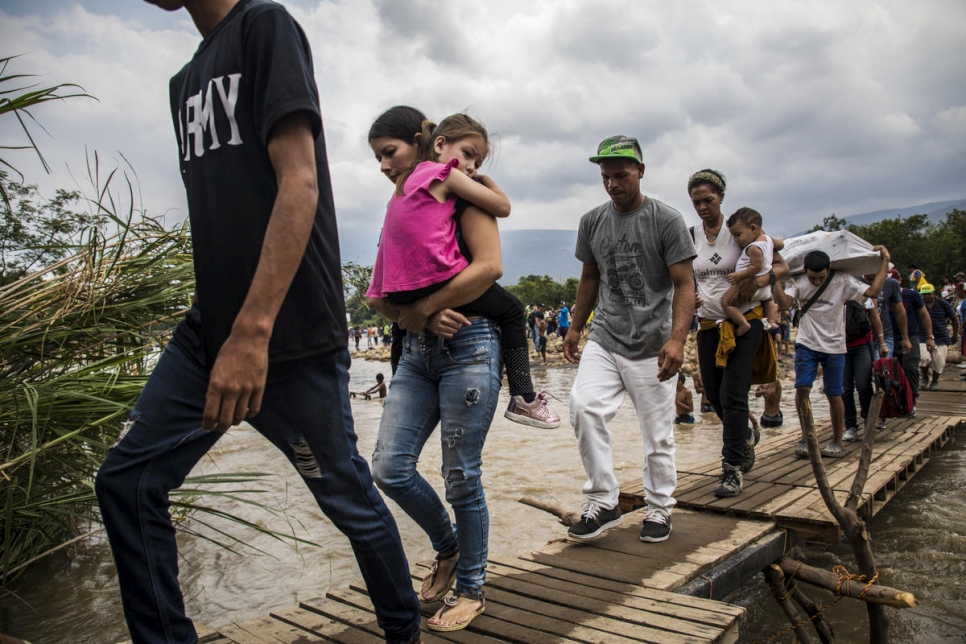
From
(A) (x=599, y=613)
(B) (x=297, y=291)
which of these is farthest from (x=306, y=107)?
(A) (x=599, y=613)

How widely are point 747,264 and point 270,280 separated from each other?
13.0ft

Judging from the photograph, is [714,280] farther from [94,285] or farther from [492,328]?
[94,285]

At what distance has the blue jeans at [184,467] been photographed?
177 centimetres

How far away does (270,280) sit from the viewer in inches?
64.9

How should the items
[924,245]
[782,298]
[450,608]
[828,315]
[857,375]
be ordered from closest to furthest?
[450,608], [828,315], [782,298], [857,375], [924,245]

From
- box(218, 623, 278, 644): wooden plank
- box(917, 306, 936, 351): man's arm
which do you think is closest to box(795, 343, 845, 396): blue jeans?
box(917, 306, 936, 351): man's arm

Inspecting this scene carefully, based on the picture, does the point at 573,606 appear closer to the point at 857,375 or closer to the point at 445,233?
the point at 445,233

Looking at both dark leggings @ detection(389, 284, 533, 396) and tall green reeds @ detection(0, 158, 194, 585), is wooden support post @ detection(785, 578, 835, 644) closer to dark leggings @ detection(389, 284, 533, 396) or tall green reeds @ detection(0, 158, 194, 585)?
dark leggings @ detection(389, 284, 533, 396)

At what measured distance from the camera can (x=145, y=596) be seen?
70.6 inches

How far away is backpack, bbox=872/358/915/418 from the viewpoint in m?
7.07

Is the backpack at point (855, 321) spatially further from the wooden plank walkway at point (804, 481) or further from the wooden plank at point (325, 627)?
the wooden plank at point (325, 627)

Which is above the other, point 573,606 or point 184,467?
point 184,467

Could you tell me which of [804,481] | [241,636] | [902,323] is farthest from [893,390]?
[241,636]

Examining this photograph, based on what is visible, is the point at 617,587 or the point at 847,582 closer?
the point at 617,587
